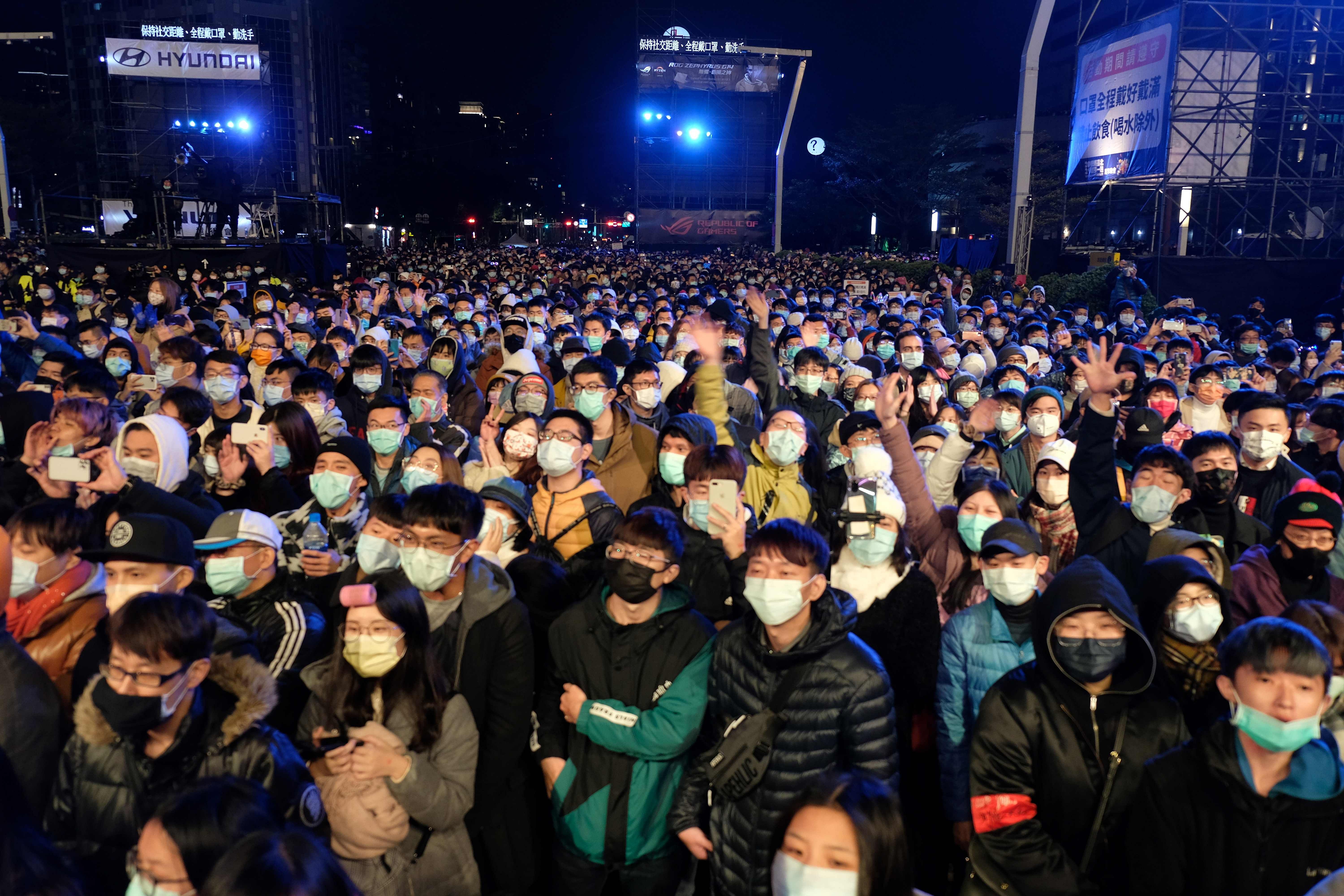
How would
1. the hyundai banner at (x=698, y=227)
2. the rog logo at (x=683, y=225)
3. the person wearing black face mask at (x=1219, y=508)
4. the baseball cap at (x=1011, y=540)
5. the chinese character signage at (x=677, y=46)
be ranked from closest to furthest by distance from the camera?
the baseball cap at (x=1011, y=540) → the person wearing black face mask at (x=1219, y=508) → the chinese character signage at (x=677, y=46) → the hyundai banner at (x=698, y=227) → the rog logo at (x=683, y=225)

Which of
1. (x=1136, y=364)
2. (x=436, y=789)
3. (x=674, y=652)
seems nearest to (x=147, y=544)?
(x=436, y=789)

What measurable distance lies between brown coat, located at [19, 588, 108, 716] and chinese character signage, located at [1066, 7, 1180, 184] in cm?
1994

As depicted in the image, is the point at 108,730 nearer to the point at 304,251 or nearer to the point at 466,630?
the point at 466,630

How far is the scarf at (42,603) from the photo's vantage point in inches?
134

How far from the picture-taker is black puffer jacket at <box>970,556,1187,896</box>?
277 cm

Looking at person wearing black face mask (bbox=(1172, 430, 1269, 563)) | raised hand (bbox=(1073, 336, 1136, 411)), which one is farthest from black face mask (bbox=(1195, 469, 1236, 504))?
raised hand (bbox=(1073, 336, 1136, 411))

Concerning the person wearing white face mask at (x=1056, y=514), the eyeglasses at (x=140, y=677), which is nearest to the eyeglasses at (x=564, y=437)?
the person wearing white face mask at (x=1056, y=514)

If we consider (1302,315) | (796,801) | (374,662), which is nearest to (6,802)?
(374,662)

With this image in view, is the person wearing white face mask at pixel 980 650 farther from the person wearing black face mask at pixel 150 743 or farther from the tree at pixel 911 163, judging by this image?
the tree at pixel 911 163

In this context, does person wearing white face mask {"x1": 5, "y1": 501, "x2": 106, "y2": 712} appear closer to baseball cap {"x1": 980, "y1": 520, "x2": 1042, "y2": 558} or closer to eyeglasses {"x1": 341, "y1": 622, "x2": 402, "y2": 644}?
eyeglasses {"x1": 341, "y1": 622, "x2": 402, "y2": 644}

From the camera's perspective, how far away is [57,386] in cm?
734

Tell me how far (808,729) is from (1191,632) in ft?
4.40

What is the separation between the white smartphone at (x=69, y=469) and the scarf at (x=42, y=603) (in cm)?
99

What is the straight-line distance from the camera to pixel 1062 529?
460 cm
